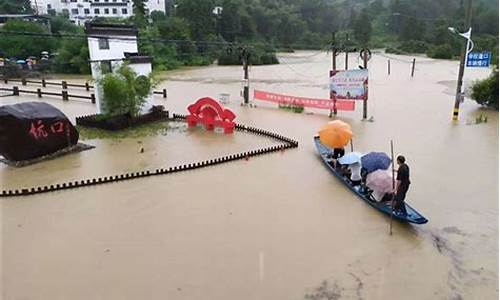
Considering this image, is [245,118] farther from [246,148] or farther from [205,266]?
[205,266]

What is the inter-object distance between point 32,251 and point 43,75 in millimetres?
37987

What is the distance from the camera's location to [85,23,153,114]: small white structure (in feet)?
55.9

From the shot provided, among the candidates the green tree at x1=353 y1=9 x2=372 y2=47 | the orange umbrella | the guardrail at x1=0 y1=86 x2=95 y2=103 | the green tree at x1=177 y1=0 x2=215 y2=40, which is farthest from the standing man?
the green tree at x1=353 y1=9 x2=372 y2=47

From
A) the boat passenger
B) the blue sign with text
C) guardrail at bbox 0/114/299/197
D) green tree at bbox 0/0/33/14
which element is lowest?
guardrail at bbox 0/114/299/197

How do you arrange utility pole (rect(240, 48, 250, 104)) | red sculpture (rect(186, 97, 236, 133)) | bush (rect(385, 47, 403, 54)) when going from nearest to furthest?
red sculpture (rect(186, 97, 236, 133)) → utility pole (rect(240, 48, 250, 104)) → bush (rect(385, 47, 403, 54))

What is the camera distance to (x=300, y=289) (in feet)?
21.1

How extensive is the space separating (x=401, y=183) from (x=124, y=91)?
1155 cm

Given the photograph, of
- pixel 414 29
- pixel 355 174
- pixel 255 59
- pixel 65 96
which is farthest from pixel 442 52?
pixel 355 174

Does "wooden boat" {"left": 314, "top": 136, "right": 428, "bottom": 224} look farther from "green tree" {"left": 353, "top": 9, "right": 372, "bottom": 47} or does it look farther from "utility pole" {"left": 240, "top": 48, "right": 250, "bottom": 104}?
"green tree" {"left": 353, "top": 9, "right": 372, "bottom": 47}

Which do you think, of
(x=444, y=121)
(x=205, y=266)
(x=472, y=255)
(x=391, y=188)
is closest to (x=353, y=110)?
(x=444, y=121)

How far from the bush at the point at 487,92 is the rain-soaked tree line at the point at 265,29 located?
16.9m

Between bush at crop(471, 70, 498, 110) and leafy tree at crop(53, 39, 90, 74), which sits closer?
bush at crop(471, 70, 498, 110)

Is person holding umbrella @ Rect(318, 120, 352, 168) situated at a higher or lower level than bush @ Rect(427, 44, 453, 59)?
lower

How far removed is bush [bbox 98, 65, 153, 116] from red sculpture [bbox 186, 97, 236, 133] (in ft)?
6.87
